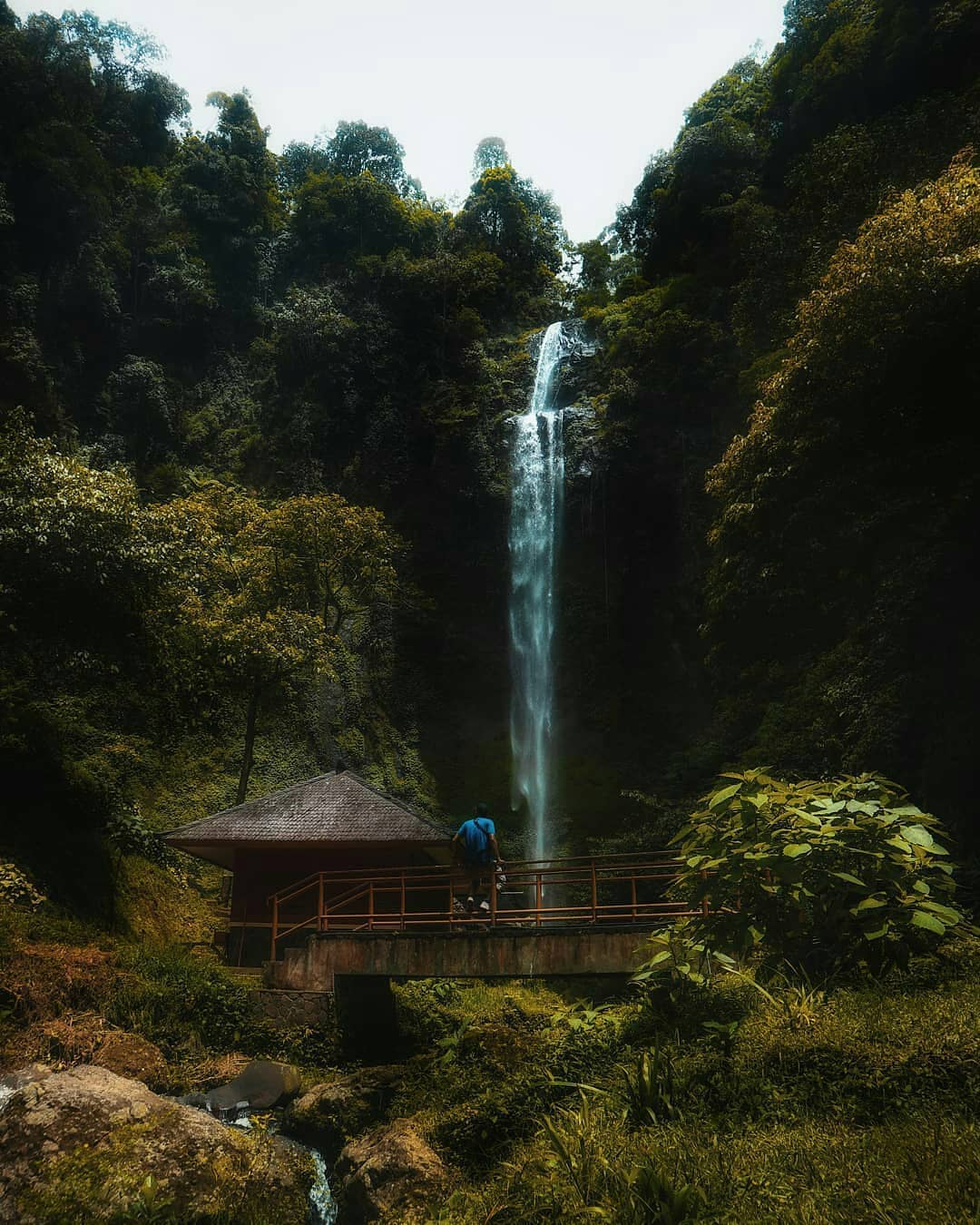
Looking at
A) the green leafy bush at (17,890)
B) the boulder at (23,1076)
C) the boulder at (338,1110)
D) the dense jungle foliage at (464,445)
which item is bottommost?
the boulder at (338,1110)

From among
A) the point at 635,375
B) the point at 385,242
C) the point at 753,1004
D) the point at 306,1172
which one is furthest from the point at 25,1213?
the point at 385,242

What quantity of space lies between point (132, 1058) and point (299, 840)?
4392mm

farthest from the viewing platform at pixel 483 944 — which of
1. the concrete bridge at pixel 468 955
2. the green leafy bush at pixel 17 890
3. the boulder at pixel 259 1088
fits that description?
the green leafy bush at pixel 17 890

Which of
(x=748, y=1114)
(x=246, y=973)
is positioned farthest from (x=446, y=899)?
(x=748, y=1114)

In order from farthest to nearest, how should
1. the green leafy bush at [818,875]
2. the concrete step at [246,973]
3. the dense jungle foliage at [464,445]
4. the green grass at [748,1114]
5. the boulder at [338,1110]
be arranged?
the dense jungle foliage at [464,445] < the concrete step at [246,973] < the boulder at [338,1110] < the green leafy bush at [818,875] < the green grass at [748,1114]

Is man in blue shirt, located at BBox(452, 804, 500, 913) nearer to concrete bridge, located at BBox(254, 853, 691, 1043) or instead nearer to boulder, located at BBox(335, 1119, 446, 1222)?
concrete bridge, located at BBox(254, 853, 691, 1043)

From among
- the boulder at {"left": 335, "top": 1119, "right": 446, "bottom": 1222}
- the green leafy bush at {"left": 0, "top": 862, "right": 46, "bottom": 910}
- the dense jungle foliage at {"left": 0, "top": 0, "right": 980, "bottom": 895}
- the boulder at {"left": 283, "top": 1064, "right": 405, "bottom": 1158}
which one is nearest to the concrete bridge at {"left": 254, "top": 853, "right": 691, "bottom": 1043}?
the boulder at {"left": 283, "top": 1064, "right": 405, "bottom": 1158}

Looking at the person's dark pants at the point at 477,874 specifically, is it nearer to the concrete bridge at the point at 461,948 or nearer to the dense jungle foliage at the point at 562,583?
the concrete bridge at the point at 461,948

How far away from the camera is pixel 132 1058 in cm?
959

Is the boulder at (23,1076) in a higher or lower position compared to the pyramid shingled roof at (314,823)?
lower

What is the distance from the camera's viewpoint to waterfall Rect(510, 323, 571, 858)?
25.9 metres

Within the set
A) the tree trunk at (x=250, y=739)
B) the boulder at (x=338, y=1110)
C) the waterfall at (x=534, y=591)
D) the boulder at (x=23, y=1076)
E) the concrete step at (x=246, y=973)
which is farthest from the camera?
the waterfall at (x=534, y=591)

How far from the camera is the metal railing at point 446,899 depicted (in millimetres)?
10625

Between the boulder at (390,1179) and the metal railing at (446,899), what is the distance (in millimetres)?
2965
